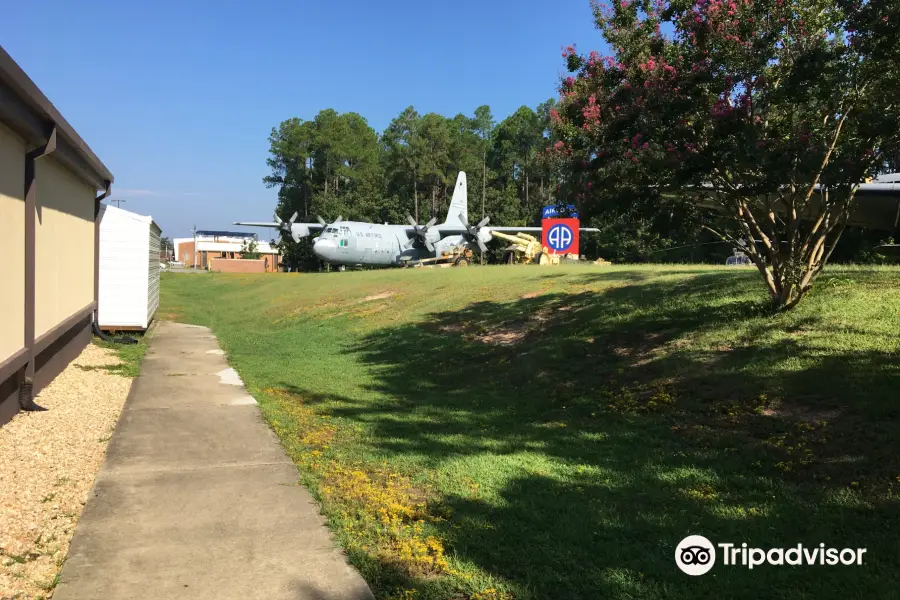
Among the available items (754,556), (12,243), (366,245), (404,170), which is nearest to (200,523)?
(754,556)

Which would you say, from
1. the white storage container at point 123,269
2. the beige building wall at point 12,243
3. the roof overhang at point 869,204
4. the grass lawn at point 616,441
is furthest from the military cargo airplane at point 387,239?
the beige building wall at point 12,243

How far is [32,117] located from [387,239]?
34.8m

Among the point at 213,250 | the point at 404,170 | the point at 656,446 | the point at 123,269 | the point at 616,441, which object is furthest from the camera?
the point at 213,250

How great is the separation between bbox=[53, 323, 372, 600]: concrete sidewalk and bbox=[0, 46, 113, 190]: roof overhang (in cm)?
349

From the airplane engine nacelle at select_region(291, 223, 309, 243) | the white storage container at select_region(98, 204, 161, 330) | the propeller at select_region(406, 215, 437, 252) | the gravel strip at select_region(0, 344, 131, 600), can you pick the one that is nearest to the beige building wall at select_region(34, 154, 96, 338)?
the gravel strip at select_region(0, 344, 131, 600)

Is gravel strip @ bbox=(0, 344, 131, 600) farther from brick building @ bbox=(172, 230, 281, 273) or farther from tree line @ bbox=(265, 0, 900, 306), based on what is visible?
brick building @ bbox=(172, 230, 281, 273)

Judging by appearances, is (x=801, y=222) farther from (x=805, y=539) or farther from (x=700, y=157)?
(x=805, y=539)

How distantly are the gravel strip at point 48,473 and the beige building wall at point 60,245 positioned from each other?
3.73 ft

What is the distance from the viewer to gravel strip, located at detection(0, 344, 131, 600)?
13.3ft

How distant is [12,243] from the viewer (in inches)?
276

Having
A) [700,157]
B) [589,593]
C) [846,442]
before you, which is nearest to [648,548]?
[589,593]

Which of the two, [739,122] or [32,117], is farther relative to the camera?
[739,122]

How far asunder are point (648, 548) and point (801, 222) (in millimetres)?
7681

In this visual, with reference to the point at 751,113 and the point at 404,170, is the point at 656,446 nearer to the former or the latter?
the point at 751,113
